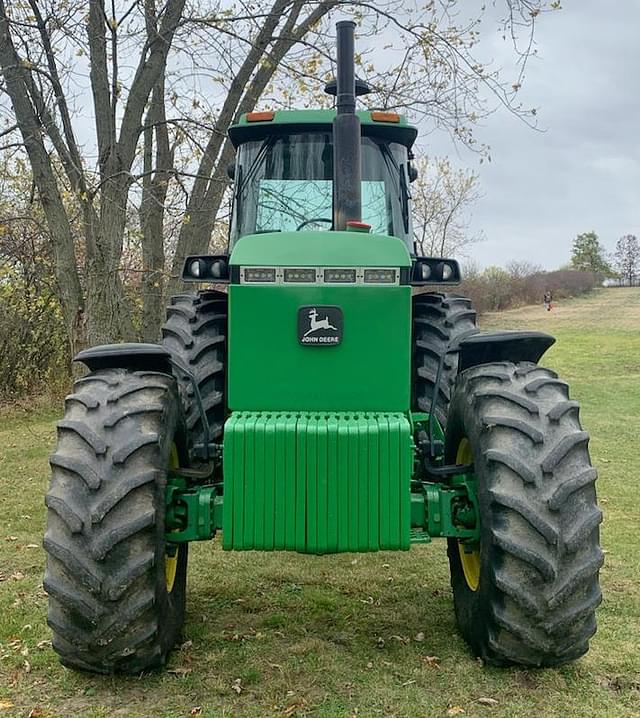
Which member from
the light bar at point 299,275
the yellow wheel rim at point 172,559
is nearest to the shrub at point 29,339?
the yellow wheel rim at point 172,559

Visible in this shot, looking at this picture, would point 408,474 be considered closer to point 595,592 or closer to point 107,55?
point 595,592

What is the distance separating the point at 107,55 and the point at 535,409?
28.4 feet

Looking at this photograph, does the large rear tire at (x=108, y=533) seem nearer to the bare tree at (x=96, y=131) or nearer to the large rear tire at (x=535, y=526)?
the large rear tire at (x=535, y=526)

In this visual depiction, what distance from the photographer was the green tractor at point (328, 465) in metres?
3.44

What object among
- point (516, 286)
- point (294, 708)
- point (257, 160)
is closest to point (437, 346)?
point (257, 160)

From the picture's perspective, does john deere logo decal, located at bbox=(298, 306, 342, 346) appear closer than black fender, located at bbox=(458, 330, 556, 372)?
Yes

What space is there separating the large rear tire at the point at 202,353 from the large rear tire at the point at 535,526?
1626 mm

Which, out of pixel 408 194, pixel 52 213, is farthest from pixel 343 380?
pixel 52 213

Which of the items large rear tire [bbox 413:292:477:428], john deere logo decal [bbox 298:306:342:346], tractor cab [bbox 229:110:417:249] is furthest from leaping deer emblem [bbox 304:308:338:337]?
tractor cab [bbox 229:110:417:249]

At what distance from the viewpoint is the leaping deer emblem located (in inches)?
149

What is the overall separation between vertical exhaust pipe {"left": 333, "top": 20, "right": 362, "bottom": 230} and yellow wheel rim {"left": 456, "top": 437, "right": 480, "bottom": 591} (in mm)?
1274

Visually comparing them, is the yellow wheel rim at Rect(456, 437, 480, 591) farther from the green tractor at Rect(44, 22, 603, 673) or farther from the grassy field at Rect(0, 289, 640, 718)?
the grassy field at Rect(0, 289, 640, 718)

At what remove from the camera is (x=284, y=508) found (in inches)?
140

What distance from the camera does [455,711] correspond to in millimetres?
3439
